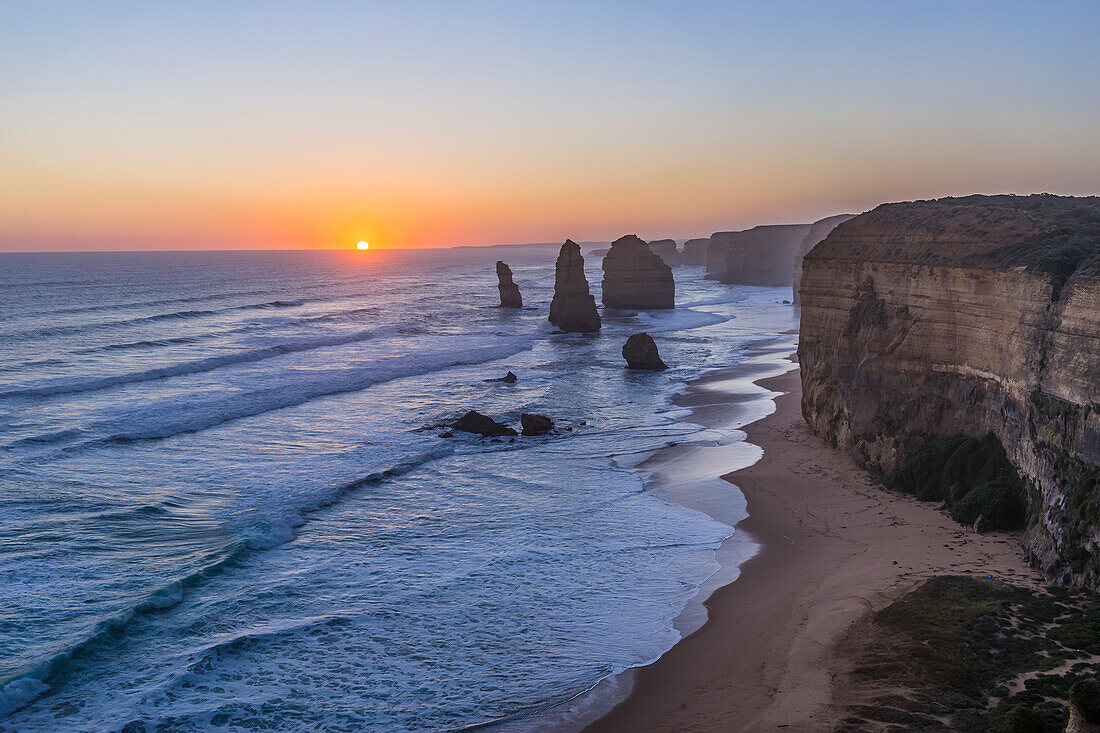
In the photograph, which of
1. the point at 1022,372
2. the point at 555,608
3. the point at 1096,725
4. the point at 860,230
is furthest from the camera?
→ the point at 860,230

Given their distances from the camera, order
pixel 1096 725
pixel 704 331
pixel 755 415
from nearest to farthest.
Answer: pixel 1096 725
pixel 755 415
pixel 704 331

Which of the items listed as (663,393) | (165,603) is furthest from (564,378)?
(165,603)

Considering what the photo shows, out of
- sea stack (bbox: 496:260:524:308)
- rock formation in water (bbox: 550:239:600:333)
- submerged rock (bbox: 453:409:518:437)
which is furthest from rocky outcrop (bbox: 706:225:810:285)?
submerged rock (bbox: 453:409:518:437)

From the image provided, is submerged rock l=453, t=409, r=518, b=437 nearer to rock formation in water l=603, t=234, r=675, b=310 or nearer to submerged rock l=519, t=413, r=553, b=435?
submerged rock l=519, t=413, r=553, b=435

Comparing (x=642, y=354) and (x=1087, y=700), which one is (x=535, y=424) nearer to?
(x=642, y=354)

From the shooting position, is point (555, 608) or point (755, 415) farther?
point (755, 415)

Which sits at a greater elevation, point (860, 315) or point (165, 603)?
point (860, 315)

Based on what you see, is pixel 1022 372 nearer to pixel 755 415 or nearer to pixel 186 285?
pixel 755 415

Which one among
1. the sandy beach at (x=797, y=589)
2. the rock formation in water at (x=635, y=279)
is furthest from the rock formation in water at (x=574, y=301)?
the sandy beach at (x=797, y=589)
